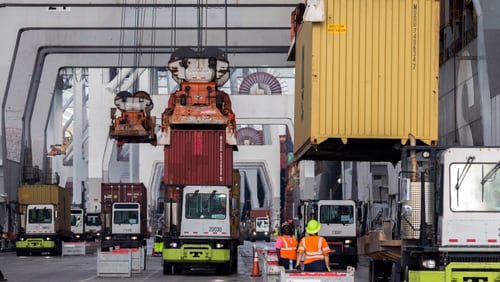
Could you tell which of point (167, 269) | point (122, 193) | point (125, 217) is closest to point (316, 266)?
point (167, 269)

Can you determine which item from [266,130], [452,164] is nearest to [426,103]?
[452,164]

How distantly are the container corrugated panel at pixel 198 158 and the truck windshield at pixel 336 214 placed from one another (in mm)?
4059

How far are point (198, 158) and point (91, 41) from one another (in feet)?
70.1

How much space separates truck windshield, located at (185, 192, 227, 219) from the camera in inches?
1230

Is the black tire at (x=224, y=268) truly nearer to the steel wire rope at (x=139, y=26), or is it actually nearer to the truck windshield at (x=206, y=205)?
Result: the truck windshield at (x=206, y=205)

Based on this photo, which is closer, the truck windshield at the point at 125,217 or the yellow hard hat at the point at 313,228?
the yellow hard hat at the point at 313,228

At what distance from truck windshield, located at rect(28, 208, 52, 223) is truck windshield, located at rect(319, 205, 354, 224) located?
20.0m

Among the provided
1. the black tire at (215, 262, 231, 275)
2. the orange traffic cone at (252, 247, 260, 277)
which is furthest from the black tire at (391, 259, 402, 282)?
the black tire at (215, 262, 231, 275)

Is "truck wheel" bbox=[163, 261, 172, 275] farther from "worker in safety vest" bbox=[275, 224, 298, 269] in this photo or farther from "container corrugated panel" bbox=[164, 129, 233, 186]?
"worker in safety vest" bbox=[275, 224, 298, 269]

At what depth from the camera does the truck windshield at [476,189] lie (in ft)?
52.9

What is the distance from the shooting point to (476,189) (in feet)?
53.4

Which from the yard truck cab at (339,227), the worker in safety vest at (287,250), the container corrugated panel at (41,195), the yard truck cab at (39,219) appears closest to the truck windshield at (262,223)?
the container corrugated panel at (41,195)

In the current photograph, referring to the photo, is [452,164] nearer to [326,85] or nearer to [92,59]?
[326,85]

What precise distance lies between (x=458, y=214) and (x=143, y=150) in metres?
86.3
